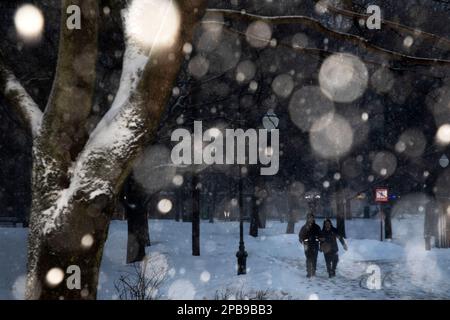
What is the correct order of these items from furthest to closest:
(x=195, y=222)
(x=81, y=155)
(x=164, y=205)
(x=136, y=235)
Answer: (x=164, y=205) < (x=195, y=222) < (x=136, y=235) < (x=81, y=155)

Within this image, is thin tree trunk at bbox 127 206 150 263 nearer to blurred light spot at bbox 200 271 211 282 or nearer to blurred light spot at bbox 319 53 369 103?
blurred light spot at bbox 200 271 211 282

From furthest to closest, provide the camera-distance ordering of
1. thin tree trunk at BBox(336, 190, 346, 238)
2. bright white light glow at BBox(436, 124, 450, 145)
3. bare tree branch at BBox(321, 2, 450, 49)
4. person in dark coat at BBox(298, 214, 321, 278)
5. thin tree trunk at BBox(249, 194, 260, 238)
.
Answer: thin tree trunk at BBox(249, 194, 260, 238) → thin tree trunk at BBox(336, 190, 346, 238) → bright white light glow at BBox(436, 124, 450, 145) → person in dark coat at BBox(298, 214, 321, 278) → bare tree branch at BBox(321, 2, 450, 49)

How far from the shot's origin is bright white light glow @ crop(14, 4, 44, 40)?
461 inches

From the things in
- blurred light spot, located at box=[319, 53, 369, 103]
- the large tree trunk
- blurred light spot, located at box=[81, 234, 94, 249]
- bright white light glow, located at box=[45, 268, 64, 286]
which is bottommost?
bright white light glow, located at box=[45, 268, 64, 286]

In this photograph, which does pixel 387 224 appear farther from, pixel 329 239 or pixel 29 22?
pixel 29 22

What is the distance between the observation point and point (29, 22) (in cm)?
1242

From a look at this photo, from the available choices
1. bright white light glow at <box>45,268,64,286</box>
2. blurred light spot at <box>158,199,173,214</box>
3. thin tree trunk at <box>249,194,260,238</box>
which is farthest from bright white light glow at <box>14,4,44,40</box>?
blurred light spot at <box>158,199,173,214</box>

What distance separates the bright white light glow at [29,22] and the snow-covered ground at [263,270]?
22.8 feet

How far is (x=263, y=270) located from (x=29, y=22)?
10446mm

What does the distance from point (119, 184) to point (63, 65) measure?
1.24 m

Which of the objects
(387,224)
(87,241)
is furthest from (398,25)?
(387,224)

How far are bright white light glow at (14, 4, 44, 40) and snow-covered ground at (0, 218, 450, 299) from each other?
6947mm
